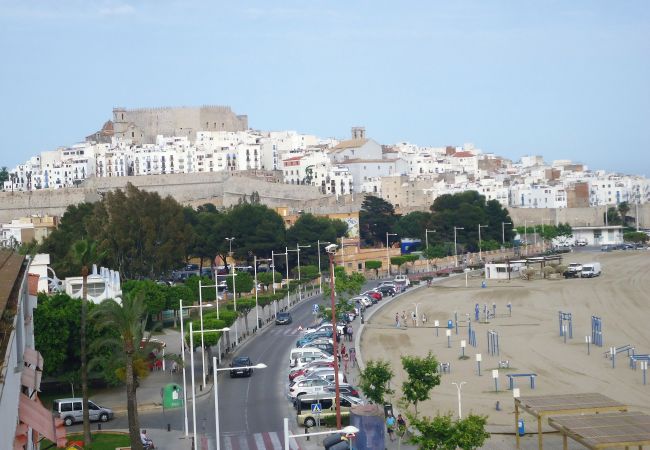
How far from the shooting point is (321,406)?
93.8 feet

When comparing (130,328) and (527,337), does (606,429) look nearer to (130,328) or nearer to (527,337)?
(130,328)

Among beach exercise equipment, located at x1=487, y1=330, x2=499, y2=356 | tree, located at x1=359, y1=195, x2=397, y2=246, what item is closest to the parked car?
beach exercise equipment, located at x1=487, y1=330, x2=499, y2=356

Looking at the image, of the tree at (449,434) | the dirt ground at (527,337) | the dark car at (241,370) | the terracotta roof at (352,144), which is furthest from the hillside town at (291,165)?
the tree at (449,434)

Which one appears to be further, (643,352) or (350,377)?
(643,352)

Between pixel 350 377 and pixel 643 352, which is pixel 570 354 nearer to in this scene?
pixel 643 352

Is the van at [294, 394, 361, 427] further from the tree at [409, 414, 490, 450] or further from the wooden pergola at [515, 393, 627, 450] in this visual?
the tree at [409, 414, 490, 450]

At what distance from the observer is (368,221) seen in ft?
350

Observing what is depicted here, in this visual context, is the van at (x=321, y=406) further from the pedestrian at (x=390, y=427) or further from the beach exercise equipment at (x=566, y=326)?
the beach exercise equipment at (x=566, y=326)

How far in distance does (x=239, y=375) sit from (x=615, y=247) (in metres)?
76.2

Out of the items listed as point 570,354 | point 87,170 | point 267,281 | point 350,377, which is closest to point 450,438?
point 350,377

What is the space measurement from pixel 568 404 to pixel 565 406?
0.20m

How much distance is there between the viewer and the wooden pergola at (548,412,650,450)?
19938 mm

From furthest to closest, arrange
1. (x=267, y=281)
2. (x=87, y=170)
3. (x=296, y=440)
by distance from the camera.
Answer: (x=87, y=170) < (x=267, y=281) < (x=296, y=440)

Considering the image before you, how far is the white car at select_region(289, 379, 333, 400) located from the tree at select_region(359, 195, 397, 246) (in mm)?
75462
